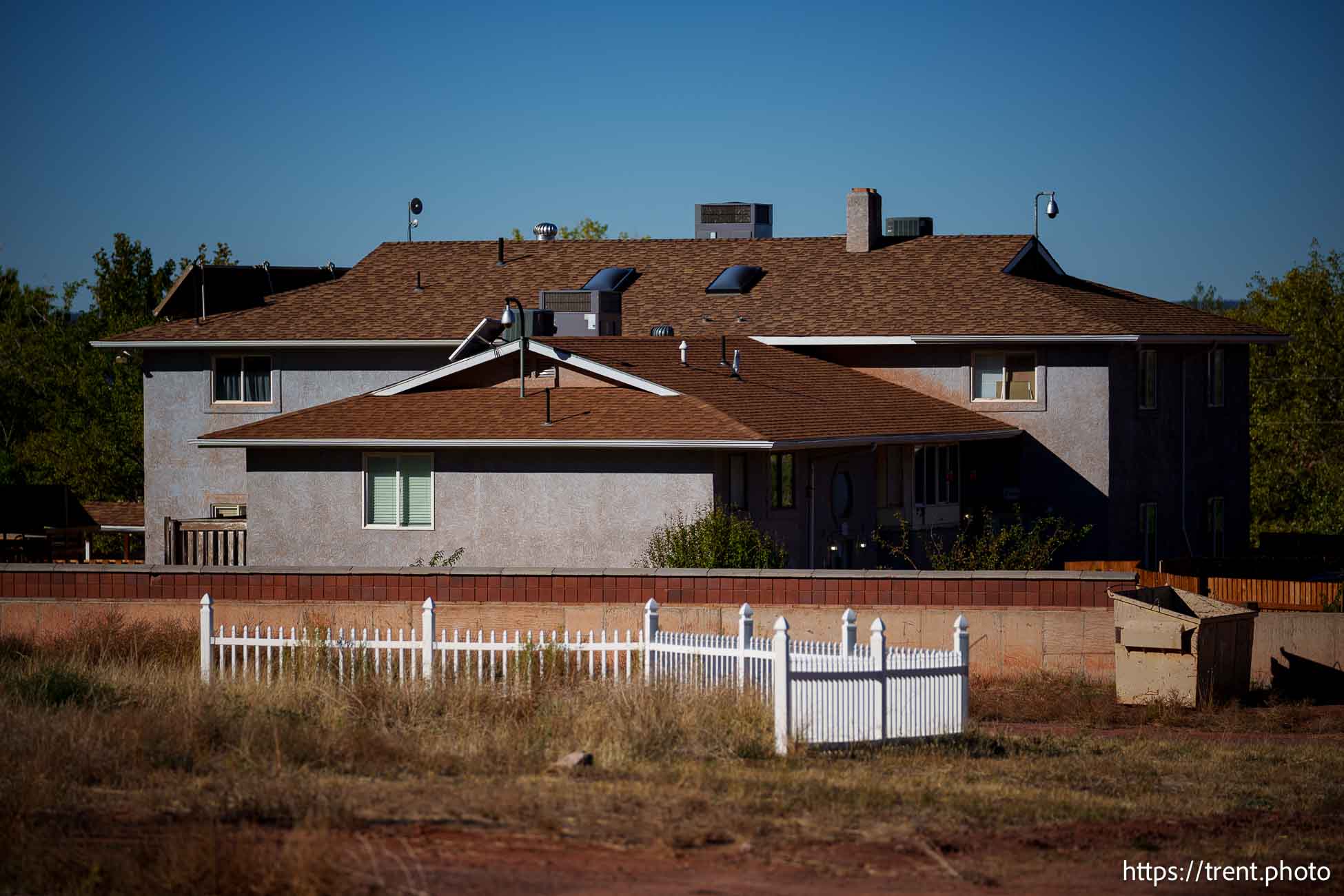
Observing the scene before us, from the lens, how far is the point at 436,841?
33.2 ft

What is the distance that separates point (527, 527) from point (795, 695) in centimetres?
1154

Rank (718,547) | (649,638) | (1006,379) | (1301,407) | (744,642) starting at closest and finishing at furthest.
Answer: (744,642) → (649,638) → (718,547) → (1006,379) → (1301,407)

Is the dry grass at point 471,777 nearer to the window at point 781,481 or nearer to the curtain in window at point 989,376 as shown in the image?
the window at point 781,481

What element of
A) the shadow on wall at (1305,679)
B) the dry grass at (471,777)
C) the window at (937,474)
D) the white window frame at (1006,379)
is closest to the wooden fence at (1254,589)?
the shadow on wall at (1305,679)

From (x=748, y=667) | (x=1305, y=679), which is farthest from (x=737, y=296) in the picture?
(x=748, y=667)

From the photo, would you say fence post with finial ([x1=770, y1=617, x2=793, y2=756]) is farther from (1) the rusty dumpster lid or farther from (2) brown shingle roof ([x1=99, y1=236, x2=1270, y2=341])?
(2) brown shingle roof ([x1=99, y1=236, x2=1270, y2=341])

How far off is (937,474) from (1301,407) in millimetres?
28783

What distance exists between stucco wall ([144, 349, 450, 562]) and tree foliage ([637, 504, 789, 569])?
1066 cm

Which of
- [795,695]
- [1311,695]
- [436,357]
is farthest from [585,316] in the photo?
[795,695]

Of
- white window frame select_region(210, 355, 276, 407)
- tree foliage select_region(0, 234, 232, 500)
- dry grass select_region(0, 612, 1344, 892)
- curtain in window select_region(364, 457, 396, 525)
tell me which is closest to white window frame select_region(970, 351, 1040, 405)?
curtain in window select_region(364, 457, 396, 525)

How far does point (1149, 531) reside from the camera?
32.7 meters

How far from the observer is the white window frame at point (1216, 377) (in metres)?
34.9

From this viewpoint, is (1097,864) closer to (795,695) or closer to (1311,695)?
(795,695)

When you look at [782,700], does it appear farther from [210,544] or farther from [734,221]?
[734,221]
